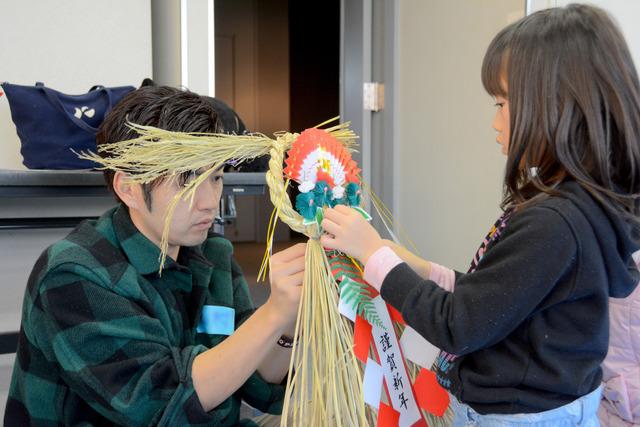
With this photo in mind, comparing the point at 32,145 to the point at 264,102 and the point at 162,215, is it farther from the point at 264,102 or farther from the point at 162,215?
the point at 264,102

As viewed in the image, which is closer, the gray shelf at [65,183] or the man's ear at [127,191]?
the man's ear at [127,191]

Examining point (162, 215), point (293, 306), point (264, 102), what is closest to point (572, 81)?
point (293, 306)

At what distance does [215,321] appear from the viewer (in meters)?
1.00

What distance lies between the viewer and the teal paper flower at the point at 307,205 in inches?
29.2

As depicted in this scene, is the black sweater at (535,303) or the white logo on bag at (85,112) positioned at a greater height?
the white logo on bag at (85,112)

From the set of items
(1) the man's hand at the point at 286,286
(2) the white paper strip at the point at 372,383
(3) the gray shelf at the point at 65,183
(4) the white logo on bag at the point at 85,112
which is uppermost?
(4) the white logo on bag at the point at 85,112

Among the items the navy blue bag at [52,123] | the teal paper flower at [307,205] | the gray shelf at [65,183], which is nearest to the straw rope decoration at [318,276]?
the teal paper flower at [307,205]

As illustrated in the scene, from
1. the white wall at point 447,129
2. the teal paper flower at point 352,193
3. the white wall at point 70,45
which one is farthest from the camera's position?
the white wall at point 447,129

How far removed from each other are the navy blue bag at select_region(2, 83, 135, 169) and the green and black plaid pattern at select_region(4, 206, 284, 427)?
2.86ft

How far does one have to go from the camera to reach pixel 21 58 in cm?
188

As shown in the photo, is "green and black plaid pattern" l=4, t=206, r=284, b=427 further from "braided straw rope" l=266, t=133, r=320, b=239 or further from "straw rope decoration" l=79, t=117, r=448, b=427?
"braided straw rope" l=266, t=133, r=320, b=239

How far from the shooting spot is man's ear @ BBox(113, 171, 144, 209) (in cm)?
89

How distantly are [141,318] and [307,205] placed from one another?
0.97 feet

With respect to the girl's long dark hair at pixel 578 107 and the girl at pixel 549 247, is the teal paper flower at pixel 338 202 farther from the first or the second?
the girl's long dark hair at pixel 578 107
